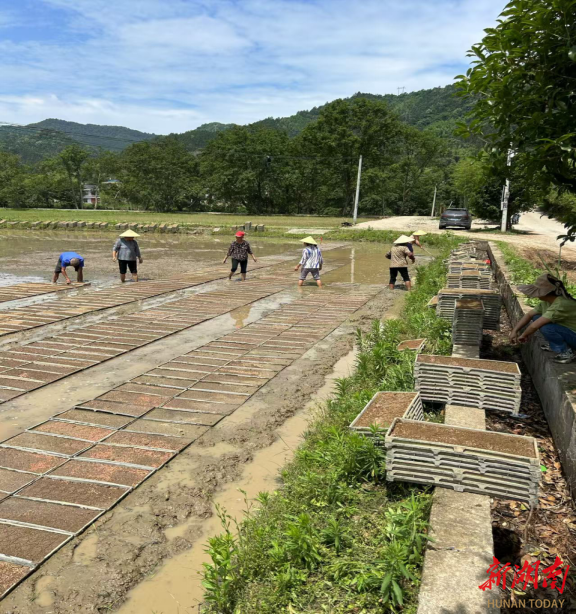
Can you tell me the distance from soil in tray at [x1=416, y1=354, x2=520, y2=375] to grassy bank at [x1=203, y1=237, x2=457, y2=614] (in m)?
1.11

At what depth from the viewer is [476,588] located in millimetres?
2324

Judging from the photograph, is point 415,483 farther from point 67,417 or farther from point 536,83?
point 67,417

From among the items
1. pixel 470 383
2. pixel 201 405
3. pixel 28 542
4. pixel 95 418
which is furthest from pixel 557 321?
pixel 28 542

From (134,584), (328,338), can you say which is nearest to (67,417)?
(134,584)

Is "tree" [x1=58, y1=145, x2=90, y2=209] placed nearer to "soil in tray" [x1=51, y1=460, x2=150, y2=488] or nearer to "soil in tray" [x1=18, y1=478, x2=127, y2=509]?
"soil in tray" [x1=51, y1=460, x2=150, y2=488]

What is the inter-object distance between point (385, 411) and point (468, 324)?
244cm

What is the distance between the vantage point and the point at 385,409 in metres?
3.92

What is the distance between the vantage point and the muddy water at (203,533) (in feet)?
8.93

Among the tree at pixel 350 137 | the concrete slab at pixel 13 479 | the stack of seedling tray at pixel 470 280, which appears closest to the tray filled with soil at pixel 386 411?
the concrete slab at pixel 13 479

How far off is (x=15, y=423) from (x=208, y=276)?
9552 millimetres

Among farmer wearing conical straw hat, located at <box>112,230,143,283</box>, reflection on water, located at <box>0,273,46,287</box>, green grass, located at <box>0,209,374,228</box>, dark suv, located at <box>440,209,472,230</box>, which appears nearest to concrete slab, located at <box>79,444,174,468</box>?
farmer wearing conical straw hat, located at <box>112,230,143,283</box>

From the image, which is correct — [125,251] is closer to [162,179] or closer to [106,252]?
[106,252]

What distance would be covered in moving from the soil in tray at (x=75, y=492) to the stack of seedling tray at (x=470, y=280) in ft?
20.9

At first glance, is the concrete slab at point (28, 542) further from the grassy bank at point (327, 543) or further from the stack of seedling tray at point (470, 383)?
the stack of seedling tray at point (470, 383)
